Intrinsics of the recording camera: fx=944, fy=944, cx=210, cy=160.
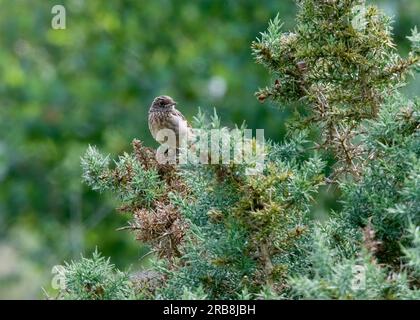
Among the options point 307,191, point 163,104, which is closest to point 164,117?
point 163,104

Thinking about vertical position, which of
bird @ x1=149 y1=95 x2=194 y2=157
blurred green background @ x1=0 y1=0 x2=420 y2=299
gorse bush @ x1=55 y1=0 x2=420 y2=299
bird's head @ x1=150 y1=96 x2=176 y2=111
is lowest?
gorse bush @ x1=55 y1=0 x2=420 y2=299

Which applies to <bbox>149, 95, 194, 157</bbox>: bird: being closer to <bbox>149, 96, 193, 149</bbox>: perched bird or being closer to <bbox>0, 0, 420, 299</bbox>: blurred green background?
<bbox>149, 96, 193, 149</bbox>: perched bird

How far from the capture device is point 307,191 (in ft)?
7.04

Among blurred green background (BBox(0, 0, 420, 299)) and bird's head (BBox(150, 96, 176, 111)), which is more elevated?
blurred green background (BBox(0, 0, 420, 299))

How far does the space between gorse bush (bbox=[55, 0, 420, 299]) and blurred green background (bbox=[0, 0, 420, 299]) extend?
23.2 ft

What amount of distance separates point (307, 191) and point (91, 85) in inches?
Result: 344

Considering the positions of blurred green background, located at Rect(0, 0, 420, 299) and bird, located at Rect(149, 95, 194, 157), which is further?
blurred green background, located at Rect(0, 0, 420, 299)

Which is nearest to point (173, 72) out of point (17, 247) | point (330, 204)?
point (17, 247)

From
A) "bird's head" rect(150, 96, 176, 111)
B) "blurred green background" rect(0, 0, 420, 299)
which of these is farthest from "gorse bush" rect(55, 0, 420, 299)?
"blurred green background" rect(0, 0, 420, 299)

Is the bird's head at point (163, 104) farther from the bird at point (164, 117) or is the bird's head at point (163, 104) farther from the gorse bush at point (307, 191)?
the gorse bush at point (307, 191)

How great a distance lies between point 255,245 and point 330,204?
19.6ft

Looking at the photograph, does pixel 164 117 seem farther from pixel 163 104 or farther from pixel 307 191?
pixel 307 191

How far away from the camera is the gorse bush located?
2008 millimetres

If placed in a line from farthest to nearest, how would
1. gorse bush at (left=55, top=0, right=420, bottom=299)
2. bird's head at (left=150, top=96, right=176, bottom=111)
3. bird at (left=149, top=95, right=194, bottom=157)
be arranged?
bird's head at (left=150, top=96, right=176, bottom=111) < bird at (left=149, top=95, right=194, bottom=157) < gorse bush at (left=55, top=0, right=420, bottom=299)
